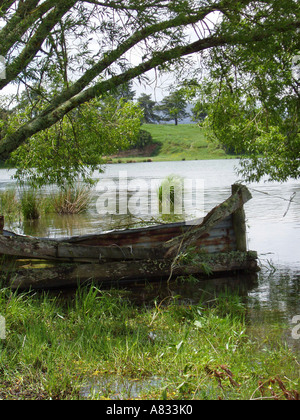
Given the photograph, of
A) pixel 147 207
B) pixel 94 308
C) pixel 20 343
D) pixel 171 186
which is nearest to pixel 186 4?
pixel 94 308

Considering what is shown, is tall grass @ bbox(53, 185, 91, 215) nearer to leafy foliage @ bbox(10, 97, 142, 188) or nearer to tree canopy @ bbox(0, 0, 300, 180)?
leafy foliage @ bbox(10, 97, 142, 188)

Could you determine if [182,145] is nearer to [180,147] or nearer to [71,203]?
[180,147]

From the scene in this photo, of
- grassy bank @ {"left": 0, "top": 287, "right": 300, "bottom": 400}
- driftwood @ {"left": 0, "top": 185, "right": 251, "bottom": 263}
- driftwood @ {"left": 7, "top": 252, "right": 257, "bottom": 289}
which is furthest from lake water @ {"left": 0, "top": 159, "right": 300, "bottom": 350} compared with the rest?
grassy bank @ {"left": 0, "top": 287, "right": 300, "bottom": 400}

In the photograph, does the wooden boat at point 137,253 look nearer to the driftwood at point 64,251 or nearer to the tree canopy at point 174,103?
the driftwood at point 64,251

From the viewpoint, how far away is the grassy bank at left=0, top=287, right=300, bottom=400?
12.7 feet

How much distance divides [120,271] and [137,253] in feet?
1.52

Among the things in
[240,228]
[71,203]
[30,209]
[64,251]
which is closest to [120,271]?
[64,251]

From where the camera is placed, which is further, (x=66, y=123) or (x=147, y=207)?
(x=147, y=207)

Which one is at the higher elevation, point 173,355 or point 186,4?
point 186,4

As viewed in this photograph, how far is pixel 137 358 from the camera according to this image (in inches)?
178

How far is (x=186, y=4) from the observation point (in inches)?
254

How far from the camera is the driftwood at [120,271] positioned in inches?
316
